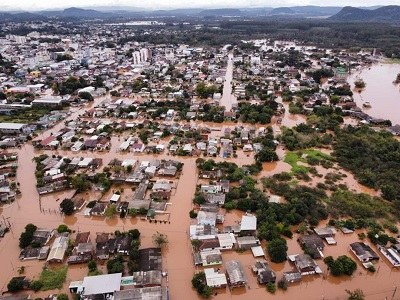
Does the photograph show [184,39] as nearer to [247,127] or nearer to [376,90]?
[376,90]

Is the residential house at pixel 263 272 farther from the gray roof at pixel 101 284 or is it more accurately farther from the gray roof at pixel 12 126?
the gray roof at pixel 12 126

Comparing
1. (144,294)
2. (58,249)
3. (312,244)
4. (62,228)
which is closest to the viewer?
(144,294)

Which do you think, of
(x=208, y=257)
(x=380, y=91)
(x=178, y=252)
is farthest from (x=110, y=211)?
(x=380, y=91)

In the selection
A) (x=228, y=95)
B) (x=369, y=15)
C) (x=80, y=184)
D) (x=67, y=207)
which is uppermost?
(x=369, y=15)

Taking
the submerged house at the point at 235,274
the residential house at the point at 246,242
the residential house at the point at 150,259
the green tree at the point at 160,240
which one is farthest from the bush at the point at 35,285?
the residential house at the point at 246,242

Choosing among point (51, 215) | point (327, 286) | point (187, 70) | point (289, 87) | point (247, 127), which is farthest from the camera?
point (187, 70)

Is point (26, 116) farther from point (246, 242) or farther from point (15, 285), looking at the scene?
point (246, 242)

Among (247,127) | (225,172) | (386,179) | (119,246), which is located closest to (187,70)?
(247,127)
